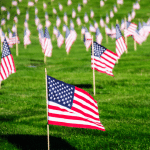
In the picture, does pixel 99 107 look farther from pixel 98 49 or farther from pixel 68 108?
pixel 68 108

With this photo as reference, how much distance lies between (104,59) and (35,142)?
302 inches

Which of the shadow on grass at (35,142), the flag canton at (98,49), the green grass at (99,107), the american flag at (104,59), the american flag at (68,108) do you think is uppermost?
the flag canton at (98,49)

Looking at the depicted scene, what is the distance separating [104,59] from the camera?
16.2 meters

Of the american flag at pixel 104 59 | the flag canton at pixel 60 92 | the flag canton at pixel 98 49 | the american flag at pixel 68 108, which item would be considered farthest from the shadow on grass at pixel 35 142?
→ the flag canton at pixel 98 49

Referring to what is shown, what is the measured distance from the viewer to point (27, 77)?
2244 cm

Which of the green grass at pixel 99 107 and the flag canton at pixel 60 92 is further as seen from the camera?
the green grass at pixel 99 107

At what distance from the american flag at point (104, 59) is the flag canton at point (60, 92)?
8.36 m

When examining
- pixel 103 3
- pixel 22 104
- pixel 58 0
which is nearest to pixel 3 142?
pixel 22 104

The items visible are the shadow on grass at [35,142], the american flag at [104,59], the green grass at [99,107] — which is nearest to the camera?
the shadow on grass at [35,142]

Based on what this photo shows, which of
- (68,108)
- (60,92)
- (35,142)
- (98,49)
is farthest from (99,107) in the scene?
(60,92)

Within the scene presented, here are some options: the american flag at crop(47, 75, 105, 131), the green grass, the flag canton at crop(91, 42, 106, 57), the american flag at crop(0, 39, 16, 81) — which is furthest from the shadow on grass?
the american flag at crop(0, 39, 16, 81)

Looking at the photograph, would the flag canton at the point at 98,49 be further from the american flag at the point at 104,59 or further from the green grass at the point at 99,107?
the green grass at the point at 99,107

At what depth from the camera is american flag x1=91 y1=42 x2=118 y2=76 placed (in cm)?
1614

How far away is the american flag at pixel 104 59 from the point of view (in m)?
16.1
